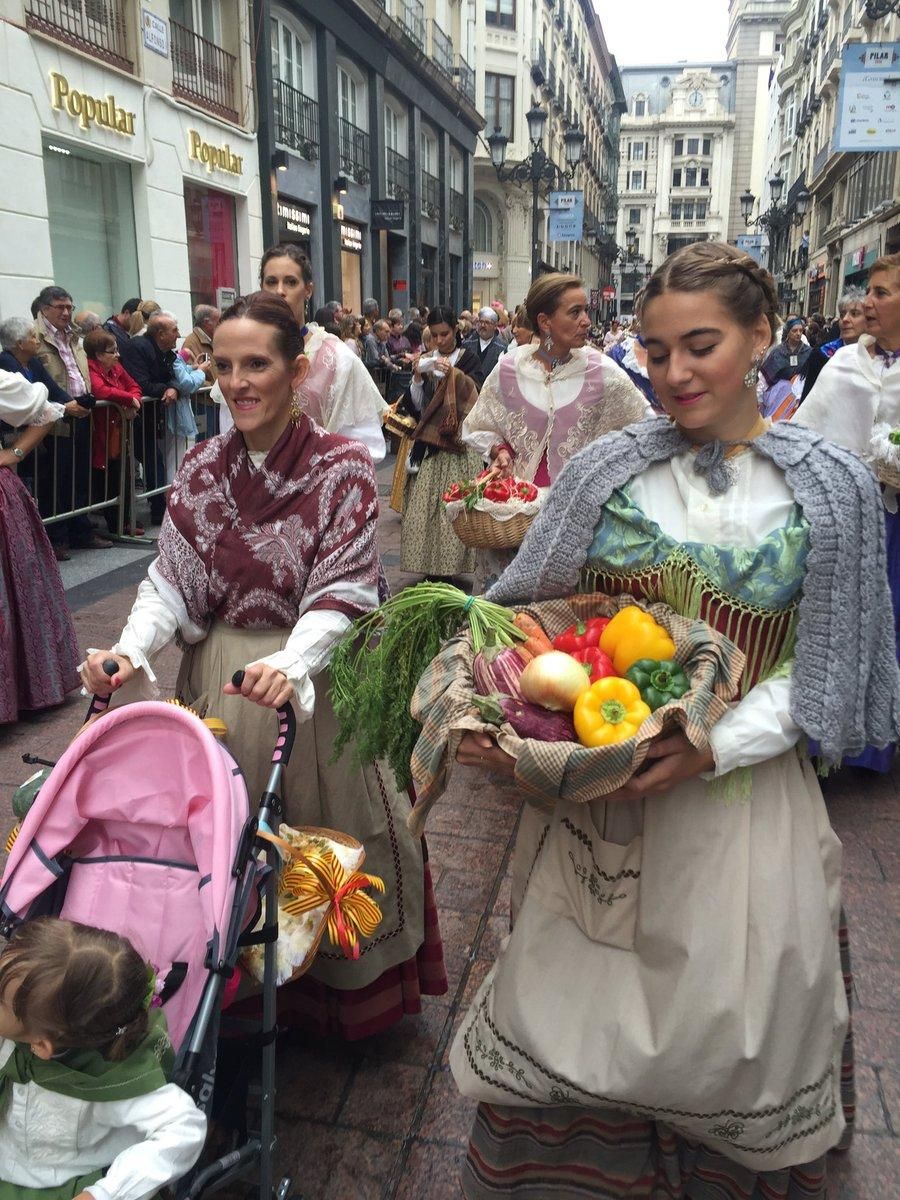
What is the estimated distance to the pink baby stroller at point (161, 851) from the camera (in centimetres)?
203

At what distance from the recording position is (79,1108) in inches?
73.1

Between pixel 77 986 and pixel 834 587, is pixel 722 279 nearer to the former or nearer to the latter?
pixel 834 587

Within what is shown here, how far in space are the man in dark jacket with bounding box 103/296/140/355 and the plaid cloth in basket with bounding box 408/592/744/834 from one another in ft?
27.6

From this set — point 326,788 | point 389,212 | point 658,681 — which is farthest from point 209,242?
point 658,681

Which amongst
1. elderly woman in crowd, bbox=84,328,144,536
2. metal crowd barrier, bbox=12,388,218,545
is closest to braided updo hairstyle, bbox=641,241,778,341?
metal crowd barrier, bbox=12,388,218,545

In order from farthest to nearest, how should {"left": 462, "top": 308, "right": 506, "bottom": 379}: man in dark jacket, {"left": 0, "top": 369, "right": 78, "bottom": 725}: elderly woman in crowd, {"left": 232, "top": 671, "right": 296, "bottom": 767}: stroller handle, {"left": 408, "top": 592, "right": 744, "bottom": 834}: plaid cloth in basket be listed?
{"left": 462, "top": 308, "right": 506, "bottom": 379}: man in dark jacket
{"left": 0, "top": 369, "right": 78, "bottom": 725}: elderly woman in crowd
{"left": 232, "top": 671, "right": 296, "bottom": 767}: stroller handle
{"left": 408, "top": 592, "right": 744, "bottom": 834}: plaid cloth in basket

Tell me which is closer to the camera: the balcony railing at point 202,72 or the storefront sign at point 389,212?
the balcony railing at point 202,72

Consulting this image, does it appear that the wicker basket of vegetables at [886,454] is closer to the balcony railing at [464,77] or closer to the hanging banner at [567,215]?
the hanging banner at [567,215]

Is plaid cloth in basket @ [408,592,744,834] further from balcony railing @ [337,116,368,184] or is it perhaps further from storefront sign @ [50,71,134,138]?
balcony railing @ [337,116,368,184]

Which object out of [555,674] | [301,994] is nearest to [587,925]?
[555,674]

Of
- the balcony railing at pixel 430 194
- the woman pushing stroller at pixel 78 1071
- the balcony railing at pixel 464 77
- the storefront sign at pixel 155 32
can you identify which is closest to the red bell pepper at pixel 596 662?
the woman pushing stroller at pixel 78 1071

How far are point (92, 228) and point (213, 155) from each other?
9.79 feet

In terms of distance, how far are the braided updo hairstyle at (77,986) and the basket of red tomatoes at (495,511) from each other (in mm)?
2844

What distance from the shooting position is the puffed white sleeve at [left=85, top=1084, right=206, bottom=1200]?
1.71 metres
